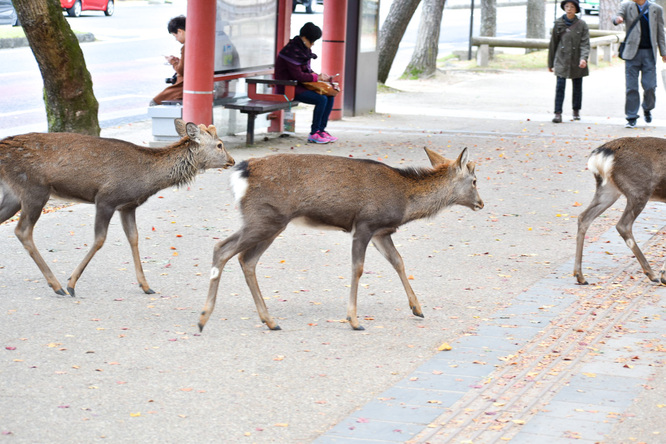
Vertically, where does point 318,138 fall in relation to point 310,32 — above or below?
below

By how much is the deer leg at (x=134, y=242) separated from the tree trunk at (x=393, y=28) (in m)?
15.6

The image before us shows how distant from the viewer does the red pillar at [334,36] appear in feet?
56.6

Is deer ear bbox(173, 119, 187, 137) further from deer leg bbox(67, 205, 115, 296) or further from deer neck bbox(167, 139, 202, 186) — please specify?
deer leg bbox(67, 205, 115, 296)

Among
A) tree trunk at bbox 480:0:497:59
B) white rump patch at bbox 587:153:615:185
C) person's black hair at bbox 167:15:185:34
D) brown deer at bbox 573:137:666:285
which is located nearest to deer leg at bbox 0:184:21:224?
brown deer at bbox 573:137:666:285

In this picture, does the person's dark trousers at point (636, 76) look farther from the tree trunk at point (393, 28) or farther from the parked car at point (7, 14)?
the parked car at point (7, 14)

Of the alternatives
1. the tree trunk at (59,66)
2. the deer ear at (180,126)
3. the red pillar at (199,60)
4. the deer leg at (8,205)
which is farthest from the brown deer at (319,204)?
the red pillar at (199,60)

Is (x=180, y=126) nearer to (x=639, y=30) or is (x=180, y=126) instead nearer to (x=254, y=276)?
(x=254, y=276)

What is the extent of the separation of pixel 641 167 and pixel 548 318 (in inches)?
76.3

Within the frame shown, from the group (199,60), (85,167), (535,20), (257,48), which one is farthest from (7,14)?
(85,167)

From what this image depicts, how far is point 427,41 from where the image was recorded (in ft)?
83.1

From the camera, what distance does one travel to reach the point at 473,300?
7484mm

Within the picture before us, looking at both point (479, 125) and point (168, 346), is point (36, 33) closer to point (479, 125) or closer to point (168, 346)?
point (168, 346)

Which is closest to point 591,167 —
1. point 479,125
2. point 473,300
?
point 473,300

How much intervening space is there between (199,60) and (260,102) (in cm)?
155
